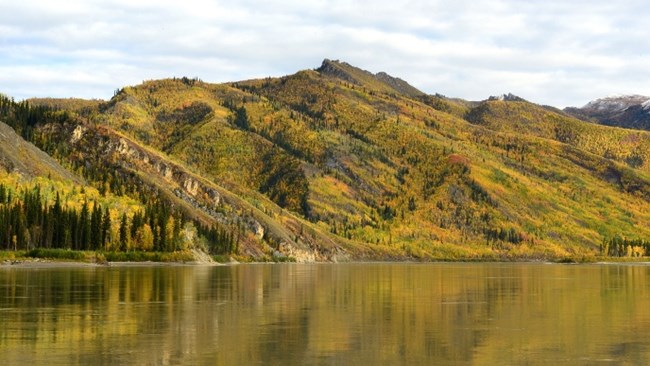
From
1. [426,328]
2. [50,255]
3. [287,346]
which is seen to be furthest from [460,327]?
[50,255]

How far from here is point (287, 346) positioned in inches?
1674

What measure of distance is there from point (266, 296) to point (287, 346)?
38288mm

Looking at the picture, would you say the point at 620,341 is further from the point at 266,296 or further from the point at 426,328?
the point at 266,296

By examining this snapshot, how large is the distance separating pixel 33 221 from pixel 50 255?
14978mm

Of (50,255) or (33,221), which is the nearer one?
(50,255)

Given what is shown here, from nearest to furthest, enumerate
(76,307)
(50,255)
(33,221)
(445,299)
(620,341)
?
(620,341), (76,307), (445,299), (50,255), (33,221)

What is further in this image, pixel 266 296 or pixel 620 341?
pixel 266 296

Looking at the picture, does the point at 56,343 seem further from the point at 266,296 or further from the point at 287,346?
the point at 266,296

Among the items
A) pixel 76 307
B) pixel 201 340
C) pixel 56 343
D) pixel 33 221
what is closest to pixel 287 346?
pixel 201 340

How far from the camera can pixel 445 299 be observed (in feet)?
258

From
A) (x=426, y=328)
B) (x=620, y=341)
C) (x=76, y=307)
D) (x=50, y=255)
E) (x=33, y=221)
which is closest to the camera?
(x=620, y=341)

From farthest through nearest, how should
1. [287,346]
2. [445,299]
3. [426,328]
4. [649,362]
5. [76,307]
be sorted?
[445,299], [76,307], [426,328], [287,346], [649,362]

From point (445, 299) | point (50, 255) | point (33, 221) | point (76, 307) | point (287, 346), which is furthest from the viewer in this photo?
point (33, 221)

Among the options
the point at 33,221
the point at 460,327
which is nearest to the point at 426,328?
the point at 460,327
